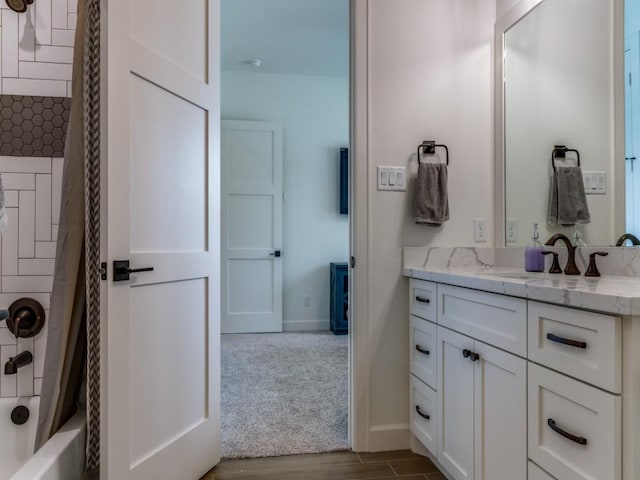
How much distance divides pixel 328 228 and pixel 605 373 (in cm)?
388

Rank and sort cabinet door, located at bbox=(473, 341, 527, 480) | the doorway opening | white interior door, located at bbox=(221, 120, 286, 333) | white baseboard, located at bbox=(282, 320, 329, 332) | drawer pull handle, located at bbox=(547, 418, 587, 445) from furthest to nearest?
white baseboard, located at bbox=(282, 320, 329, 332) → white interior door, located at bbox=(221, 120, 286, 333) → the doorway opening → cabinet door, located at bbox=(473, 341, 527, 480) → drawer pull handle, located at bbox=(547, 418, 587, 445)

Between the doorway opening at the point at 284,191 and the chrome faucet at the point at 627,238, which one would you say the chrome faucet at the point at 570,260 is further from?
the doorway opening at the point at 284,191

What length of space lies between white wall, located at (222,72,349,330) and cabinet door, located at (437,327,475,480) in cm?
303

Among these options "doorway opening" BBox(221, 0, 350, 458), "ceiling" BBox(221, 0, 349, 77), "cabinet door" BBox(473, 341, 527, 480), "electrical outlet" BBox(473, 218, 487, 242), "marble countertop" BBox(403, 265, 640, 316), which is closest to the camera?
"marble countertop" BBox(403, 265, 640, 316)

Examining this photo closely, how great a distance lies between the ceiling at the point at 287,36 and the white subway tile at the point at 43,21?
1682 mm

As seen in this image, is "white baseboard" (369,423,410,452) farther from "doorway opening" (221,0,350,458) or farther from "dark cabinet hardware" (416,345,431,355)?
"doorway opening" (221,0,350,458)

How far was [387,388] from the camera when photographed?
6.72 ft

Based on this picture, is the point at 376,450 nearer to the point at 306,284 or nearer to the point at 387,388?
the point at 387,388

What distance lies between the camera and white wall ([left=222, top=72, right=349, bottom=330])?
4637 millimetres

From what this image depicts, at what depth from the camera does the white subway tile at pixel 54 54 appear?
71.4 inches

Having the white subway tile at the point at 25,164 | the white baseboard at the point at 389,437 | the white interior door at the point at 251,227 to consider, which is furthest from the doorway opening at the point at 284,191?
the white subway tile at the point at 25,164

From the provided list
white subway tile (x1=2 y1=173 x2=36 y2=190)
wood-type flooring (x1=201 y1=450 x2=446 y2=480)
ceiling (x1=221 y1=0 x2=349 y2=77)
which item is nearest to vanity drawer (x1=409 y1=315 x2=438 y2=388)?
wood-type flooring (x1=201 y1=450 x2=446 y2=480)

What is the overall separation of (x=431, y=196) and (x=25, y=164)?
1.85 metres

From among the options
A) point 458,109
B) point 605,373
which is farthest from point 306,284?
point 605,373
